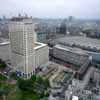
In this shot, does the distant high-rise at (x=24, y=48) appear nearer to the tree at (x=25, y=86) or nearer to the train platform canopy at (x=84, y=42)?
the tree at (x=25, y=86)

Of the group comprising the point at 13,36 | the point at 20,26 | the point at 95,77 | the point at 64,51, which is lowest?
the point at 95,77

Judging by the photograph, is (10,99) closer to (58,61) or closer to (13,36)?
(13,36)

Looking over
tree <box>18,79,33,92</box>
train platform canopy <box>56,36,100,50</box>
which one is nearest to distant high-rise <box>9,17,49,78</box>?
tree <box>18,79,33,92</box>

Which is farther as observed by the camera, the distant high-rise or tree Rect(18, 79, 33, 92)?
the distant high-rise

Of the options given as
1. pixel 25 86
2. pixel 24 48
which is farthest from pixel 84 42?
pixel 25 86

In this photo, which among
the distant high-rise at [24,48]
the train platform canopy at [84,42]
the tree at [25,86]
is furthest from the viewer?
the train platform canopy at [84,42]

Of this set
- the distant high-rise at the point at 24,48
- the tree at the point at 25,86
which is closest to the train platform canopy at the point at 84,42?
the distant high-rise at the point at 24,48

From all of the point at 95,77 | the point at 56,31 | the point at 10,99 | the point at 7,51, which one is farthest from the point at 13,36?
the point at 56,31

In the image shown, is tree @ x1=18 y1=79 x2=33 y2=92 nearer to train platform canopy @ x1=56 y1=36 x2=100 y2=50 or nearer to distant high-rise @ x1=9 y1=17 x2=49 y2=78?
distant high-rise @ x1=9 y1=17 x2=49 y2=78
